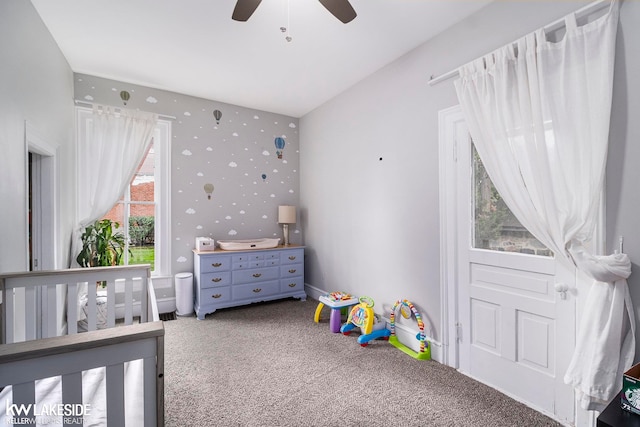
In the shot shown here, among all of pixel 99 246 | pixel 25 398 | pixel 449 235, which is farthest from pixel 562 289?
pixel 99 246

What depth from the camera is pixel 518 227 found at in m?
1.93

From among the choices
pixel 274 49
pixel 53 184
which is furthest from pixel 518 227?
pixel 53 184

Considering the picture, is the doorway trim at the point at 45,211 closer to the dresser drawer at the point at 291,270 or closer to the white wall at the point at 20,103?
the white wall at the point at 20,103

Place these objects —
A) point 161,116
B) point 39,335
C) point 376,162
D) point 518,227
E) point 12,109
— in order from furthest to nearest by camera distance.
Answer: point 161,116 < point 376,162 < point 39,335 < point 518,227 < point 12,109

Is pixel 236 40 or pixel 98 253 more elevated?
pixel 236 40

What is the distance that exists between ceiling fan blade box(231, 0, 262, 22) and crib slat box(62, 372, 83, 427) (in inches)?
70.5

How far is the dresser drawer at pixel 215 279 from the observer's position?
3.34 meters

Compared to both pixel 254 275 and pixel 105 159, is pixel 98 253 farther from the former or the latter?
pixel 254 275

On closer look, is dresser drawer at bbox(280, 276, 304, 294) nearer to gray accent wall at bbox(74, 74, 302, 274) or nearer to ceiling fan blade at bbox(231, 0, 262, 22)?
gray accent wall at bbox(74, 74, 302, 274)

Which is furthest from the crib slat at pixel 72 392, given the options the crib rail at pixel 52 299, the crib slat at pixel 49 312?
the crib slat at pixel 49 312

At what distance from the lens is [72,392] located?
903 mm

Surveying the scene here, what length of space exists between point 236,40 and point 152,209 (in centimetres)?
225

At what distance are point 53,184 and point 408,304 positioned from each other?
10.5 feet

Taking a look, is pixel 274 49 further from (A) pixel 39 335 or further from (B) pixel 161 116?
(A) pixel 39 335
